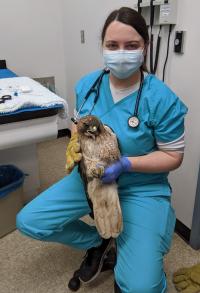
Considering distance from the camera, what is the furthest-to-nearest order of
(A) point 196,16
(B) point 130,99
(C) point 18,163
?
(C) point 18,163 < (A) point 196,16 < (B) point 130,99

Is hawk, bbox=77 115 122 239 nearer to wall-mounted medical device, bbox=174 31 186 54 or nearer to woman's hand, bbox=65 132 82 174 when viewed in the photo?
woman's hand, bbox=65 132 82 174

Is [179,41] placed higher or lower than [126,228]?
higher

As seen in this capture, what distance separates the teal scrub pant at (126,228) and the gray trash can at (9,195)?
0.39 meters

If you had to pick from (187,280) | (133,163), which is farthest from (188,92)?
(187,280)

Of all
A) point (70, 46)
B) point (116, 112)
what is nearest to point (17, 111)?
point (116, 112)

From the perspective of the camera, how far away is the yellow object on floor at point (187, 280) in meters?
1.21

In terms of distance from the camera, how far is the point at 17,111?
1191 mm

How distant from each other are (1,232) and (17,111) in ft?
2.28

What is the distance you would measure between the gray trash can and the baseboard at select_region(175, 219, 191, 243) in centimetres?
84

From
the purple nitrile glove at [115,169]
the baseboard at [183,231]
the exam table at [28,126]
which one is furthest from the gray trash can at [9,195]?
the baseboard at [183,231]

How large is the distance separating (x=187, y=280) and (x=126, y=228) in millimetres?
456

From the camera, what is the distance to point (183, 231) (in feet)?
4.93

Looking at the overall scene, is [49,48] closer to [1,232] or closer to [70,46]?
[70,46]

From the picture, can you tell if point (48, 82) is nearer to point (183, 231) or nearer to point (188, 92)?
point (188, 92)
